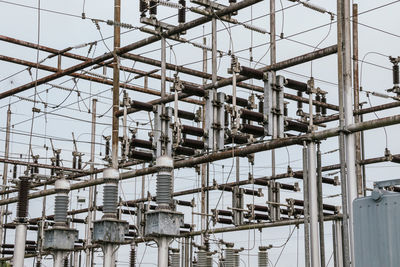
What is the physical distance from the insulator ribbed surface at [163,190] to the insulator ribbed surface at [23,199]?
2944 millimetres

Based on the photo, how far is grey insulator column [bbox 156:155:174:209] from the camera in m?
8.47

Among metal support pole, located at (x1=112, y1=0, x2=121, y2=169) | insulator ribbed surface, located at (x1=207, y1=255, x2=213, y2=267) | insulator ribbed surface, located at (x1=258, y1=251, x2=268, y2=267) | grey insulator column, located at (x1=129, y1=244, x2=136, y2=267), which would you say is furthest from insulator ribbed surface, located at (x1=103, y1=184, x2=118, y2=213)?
grey insulator column, located at (x1=129, y1=244, x2=136, y2=267)

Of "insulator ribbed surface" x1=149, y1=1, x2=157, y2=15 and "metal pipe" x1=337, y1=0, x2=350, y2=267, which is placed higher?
"insulator ribbed surface" x1=149, y1=1, x2=157, y2=15

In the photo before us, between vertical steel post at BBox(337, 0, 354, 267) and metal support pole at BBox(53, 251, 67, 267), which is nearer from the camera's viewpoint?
vertical steel post at BBox(337, 0, 354, 267)

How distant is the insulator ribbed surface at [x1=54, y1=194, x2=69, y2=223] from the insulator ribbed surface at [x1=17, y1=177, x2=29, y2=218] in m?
0.48

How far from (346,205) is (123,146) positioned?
4848mm

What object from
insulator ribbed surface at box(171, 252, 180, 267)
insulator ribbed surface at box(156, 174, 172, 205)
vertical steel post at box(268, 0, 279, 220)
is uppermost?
vertical steel post at box(268, 0, 279, 220)

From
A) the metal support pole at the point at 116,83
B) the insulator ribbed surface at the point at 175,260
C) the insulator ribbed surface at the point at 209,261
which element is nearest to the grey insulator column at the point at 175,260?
the insulator ribbed surface at the point at 175,260

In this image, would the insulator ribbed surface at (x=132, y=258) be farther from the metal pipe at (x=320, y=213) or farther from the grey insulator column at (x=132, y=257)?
the metal pipe at (x=320, y=213)

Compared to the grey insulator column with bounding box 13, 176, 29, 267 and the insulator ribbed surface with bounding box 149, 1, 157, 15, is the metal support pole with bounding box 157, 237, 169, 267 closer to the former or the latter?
the grey insulator column with bounding box 13, 176, 29, 267

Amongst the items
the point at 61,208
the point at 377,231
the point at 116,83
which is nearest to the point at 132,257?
the point at 116,83

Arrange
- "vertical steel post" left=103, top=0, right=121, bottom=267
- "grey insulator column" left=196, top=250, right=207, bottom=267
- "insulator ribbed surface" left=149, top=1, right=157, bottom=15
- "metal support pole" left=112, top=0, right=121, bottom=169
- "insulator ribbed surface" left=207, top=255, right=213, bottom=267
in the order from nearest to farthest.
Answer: "vertical steel post" left=103, top=0, right=121, bottom=267, "insulator ribbed surface" left=149, top=1, right=157, bottom=15, "metal support pole" left=112, top=0, right=121, bottom=169, "grey insulator column" left=196, top=250, right=207, bottom=267, "insulator ribbed surface" left=207, top=255, right=213, bottom=267

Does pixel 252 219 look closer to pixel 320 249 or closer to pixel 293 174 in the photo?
pixel 293 174

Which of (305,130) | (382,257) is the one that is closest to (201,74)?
(305,130)
